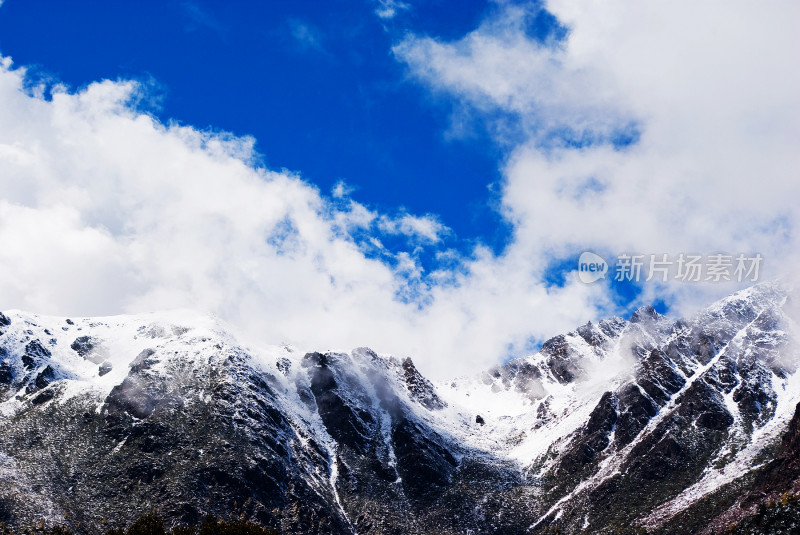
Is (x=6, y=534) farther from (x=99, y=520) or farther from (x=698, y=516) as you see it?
(x=698, y=516)

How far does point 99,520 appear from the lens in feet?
616

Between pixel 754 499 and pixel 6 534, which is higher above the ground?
pixel 6 534

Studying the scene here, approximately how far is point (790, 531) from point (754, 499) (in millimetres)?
27492

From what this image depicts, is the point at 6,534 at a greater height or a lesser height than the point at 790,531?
greater

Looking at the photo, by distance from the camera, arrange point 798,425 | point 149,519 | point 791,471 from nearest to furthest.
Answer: point 149,519, point 791,471, point 798,425

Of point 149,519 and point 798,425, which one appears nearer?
point 149,519

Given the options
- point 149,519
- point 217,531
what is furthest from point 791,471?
point 149,519

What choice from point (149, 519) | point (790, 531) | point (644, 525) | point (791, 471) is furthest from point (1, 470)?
A: point (791, 471)

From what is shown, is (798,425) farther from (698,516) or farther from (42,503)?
(42,503)

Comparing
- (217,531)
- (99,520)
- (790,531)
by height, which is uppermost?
(99,520)

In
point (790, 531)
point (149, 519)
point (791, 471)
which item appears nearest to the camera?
point (149, 519)

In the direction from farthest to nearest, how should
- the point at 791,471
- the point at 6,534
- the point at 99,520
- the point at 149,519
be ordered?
1. the point at 99,520
2. the point at 791,471
3. the point at 6,534
4. the point at 149,519

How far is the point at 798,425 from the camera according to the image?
656 feet

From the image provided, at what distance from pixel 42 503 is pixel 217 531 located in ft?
261
